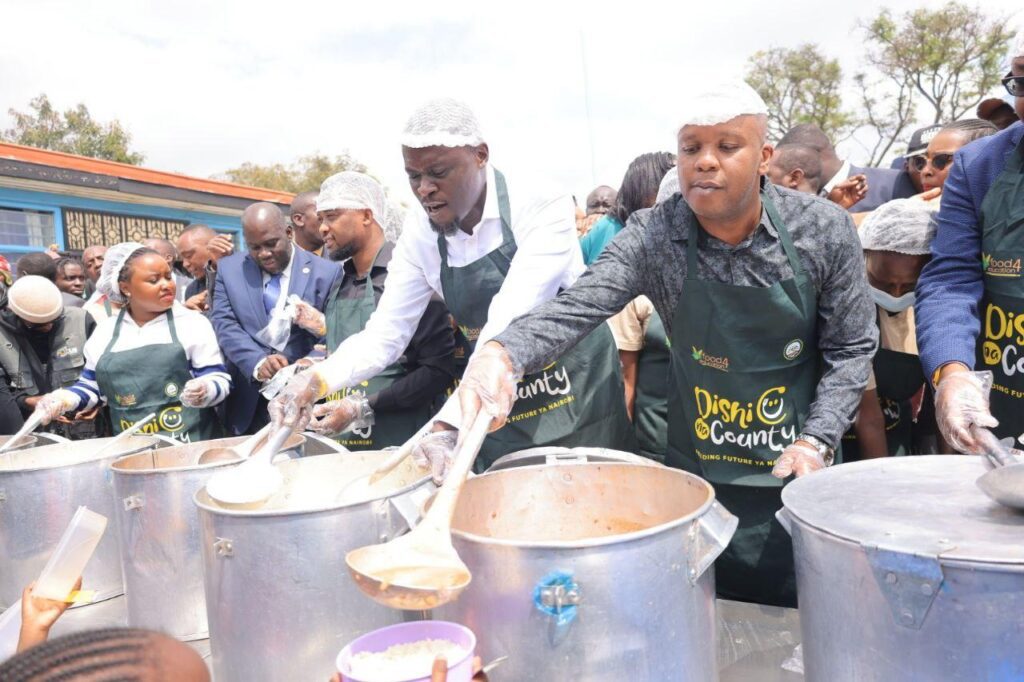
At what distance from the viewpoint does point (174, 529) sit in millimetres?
1441

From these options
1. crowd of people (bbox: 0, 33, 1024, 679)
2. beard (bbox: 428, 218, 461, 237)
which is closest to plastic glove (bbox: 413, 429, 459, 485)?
crowd of people (bbox: 0, 33, 1024, 679)

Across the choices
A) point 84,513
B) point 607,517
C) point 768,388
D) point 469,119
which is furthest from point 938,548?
point 469,119

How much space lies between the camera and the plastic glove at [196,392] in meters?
2.54

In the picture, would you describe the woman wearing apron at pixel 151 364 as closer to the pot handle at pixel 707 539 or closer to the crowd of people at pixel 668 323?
the crowd of people at pixel 668 323

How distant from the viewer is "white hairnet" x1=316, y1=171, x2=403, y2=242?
2.66 meters

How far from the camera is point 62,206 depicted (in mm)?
10625

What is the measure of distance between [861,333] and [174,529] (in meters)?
1.36

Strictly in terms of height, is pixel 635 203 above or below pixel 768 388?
above

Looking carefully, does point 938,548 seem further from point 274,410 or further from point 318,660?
point 274,410

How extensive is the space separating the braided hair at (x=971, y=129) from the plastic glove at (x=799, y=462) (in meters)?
2.03

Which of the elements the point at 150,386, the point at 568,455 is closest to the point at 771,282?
the point at 568,455

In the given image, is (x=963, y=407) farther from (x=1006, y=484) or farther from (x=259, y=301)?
(x=259, y=301)

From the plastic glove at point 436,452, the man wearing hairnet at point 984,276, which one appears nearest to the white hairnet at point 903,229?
the man wearing hairnet at point 984,276

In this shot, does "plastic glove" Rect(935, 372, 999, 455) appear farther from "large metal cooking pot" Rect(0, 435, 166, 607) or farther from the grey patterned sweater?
"large metal cooking pot" Rect(0, 435, 166, 607)
